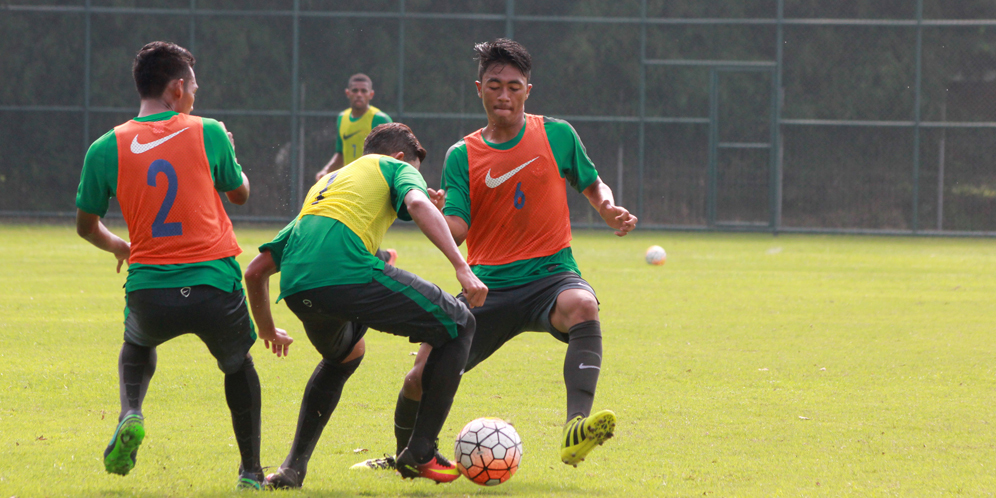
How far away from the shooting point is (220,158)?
4148mm

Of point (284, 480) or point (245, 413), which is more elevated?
point (245, 413)

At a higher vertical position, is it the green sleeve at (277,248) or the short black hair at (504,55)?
the short black hair at (504,55)

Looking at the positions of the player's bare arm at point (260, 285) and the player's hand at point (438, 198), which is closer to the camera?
the player's bare arm at point (260, 285)

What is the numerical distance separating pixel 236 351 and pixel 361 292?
0.55 meters

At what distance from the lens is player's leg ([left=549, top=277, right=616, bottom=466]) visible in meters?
4.02

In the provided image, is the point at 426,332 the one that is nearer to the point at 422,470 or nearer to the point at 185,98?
the point at 422,470

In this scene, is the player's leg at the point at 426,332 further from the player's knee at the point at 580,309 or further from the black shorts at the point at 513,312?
the player's knee at the point at 580,309

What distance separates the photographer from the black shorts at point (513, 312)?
4719mm

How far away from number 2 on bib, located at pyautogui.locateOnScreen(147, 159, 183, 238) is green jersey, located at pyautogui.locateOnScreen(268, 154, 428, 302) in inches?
13.5

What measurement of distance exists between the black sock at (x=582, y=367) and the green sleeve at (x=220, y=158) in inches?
60.8

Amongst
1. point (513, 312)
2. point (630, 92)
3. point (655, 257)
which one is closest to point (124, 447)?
point (513, 312)

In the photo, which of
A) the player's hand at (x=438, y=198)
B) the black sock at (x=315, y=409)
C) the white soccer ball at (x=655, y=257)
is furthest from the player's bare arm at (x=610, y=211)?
the white soccer ball at (x=655, y=257)

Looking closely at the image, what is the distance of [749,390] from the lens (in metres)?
6.18

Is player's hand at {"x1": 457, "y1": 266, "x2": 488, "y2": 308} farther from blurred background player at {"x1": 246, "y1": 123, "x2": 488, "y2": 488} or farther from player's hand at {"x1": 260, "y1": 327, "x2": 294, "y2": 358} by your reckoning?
player's hand at {"x1": 260, "y1": 327, "x2": 294, "y2": 358}
